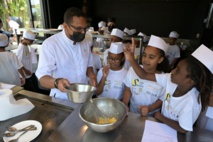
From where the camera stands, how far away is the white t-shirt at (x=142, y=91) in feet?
3.68

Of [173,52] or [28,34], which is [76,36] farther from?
[173,52]

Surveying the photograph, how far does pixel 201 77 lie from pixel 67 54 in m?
0.91

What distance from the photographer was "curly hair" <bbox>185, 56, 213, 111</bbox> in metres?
0.76

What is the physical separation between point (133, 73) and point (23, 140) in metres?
0.85

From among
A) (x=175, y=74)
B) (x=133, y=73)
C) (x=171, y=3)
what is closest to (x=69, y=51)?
(x=133, y=73)

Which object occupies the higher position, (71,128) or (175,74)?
(175,74)

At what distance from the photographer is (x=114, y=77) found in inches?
52.4

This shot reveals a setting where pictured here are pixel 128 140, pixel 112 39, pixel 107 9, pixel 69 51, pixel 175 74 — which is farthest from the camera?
pixel 107 9

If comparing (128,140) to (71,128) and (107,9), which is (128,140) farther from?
(107,9)

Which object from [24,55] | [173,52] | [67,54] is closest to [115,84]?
[67,54]

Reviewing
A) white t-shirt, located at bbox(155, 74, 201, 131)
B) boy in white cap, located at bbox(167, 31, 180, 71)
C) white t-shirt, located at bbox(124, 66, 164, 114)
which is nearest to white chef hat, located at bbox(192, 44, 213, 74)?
white t-shirt, located at bbox(155, 74, 201, 131)

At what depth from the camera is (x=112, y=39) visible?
202cm

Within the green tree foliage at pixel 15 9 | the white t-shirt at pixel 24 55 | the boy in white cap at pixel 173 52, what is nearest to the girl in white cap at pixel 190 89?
the white t-shirt at pixel 24 55

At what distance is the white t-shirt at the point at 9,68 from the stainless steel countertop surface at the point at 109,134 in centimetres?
112
